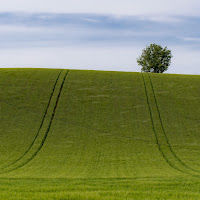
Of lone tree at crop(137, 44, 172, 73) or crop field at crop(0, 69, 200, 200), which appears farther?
lone tree at crop(137, 44, 172, 73)

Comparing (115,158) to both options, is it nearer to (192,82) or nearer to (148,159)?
(148,159)

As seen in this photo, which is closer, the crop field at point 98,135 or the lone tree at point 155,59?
the crop field at point 98,135

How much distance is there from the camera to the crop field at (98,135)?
1590cm

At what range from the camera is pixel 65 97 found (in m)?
44.8

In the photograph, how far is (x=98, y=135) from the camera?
35.5 metres

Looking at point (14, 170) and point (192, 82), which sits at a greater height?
point (192, 82)

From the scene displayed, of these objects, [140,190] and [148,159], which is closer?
[140,190]

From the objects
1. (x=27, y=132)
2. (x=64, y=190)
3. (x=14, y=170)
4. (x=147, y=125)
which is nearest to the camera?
(x=64, y=190)

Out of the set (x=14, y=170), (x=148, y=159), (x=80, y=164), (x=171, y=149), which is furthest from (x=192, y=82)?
(x=14, y=170)

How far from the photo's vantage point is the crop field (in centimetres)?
1590

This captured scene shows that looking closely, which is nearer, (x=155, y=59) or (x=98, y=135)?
(x=98, y=135)

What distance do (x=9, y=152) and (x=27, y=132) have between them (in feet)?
16.4

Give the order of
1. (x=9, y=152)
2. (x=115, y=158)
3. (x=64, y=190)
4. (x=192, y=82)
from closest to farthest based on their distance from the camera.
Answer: (x=64, y=190), (x=115, y=158), (x=9, y=152), (x=192, y=82)

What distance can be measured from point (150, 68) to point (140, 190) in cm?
7324
